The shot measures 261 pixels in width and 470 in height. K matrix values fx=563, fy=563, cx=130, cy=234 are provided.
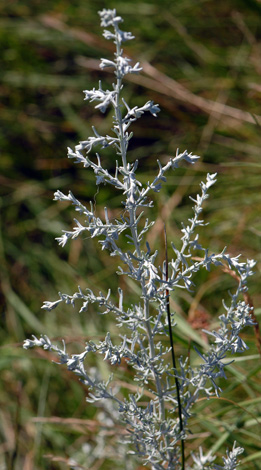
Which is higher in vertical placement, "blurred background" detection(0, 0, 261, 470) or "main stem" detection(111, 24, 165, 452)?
"main stem" detection(111, 24, 165, 452)

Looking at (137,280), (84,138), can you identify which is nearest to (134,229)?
(137,280)

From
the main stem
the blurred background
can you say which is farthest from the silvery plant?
the blurred background

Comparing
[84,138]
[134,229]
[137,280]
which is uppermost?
[134,229]

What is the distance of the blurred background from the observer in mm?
2562

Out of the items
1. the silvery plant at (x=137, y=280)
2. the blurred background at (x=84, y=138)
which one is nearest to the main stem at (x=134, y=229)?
the silvery plant at (x=137, y=280)

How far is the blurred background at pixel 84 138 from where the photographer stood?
8.41 feet

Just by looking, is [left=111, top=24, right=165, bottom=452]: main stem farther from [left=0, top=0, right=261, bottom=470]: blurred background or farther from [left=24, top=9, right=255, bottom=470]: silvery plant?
[left=0, top=0, right=261, bottom=470]: blurred background

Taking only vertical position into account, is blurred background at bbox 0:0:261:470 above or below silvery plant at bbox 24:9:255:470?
below

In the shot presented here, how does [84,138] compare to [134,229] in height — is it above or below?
below

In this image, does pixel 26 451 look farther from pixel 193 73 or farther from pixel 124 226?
pixel 193 73

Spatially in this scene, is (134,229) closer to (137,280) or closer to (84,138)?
(137,280)

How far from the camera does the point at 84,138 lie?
127 inches

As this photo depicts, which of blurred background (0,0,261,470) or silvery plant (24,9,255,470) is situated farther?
blurred background (0,0,261,470)

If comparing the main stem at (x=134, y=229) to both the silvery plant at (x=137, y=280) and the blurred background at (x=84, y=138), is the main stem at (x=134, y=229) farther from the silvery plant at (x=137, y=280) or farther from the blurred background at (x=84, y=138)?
the blurred background at (x=84, y=138)
